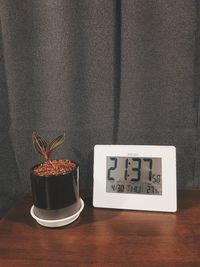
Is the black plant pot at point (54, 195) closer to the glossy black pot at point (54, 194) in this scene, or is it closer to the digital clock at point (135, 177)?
the glossy black pot at point (54, 194)

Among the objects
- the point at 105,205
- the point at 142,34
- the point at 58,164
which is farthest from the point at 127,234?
the point at 142,34

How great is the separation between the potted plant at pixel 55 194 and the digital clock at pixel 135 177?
0.40 ft

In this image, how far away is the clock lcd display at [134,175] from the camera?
2.77 feet

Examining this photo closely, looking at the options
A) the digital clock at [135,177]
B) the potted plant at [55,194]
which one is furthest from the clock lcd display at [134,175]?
the potted plant at [55,194]

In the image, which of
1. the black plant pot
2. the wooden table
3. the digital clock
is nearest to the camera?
the wooden table

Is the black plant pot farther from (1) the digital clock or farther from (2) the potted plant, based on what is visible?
(1) the digital clock

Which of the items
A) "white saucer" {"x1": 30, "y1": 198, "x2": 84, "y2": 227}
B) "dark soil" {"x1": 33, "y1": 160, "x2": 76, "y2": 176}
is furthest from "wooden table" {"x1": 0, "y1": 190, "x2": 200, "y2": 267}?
"dark soil" {"x1": 33, "y1": 160, "x2": 76, "y2": 176}

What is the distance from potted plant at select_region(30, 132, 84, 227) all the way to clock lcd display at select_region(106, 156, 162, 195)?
0.14 meters

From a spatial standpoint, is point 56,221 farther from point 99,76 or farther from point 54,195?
point 99,76

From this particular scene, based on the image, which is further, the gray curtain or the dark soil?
the gray curtain

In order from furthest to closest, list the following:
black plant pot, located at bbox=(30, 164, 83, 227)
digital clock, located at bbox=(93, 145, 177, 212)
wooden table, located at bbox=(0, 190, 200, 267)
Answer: digital clock, located at bbox=(93, 145, 177, 212)
black plant pot, located at bbox=(30, 164, 83, 227)
wooden table, located at bbox=(0, 190, 200, 267)

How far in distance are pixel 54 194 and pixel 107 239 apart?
181mm

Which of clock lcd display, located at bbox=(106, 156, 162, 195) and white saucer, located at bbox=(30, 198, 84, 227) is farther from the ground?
clock lcd display, located at bbox=(106, 156, 162, 195)

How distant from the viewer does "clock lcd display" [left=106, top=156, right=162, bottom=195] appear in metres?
0.84
